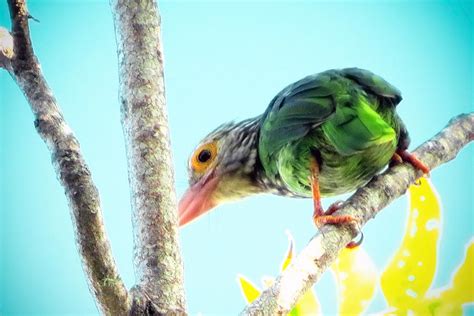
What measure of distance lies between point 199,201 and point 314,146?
1.22ft

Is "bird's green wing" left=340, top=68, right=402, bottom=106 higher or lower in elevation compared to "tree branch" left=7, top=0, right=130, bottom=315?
higher

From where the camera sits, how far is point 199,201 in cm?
164

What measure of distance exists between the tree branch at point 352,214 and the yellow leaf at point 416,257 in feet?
1.09

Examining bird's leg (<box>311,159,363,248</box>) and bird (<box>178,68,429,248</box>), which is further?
bird (<box>178,68,429,248</box>)

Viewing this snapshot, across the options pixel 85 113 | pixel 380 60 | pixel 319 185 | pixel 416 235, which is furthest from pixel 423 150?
pixel 85 113

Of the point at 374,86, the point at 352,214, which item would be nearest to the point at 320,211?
the point at 352,214

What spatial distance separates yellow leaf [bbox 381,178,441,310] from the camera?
171cm

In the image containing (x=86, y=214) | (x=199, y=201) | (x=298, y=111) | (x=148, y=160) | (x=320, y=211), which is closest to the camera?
(x=86, y=214)

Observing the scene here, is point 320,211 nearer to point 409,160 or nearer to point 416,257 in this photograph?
point 409,160

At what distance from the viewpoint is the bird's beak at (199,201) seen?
1.64 metres

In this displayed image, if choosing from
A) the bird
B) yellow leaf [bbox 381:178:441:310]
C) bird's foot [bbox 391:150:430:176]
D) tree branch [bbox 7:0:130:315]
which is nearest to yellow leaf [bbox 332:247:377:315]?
yellow leaf [bbox 381:178:441:310]

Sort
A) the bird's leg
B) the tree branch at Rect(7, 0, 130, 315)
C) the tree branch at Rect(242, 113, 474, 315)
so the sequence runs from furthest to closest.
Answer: the bird's leg, the tree branch at Rect(242, 113, 474, 315), the tree branch at Rect(7, 0, 130, 315)

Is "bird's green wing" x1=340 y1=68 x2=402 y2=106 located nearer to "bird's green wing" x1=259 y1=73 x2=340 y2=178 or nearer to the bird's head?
"bird's green wing" x1=259 y1=73 x2=340 y2=178

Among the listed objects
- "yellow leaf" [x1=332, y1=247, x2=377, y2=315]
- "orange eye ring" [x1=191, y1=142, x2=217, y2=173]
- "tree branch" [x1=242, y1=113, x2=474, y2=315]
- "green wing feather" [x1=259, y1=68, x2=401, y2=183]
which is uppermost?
"green wing feather" [x1=259, y1=68, x2=401, y2=183]
